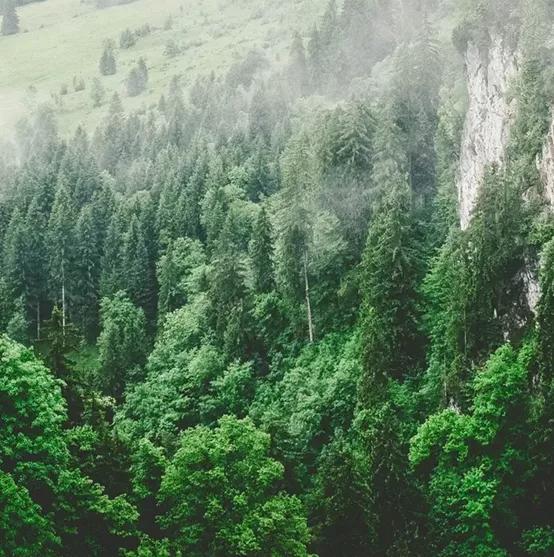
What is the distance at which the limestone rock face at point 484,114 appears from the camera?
2312 inches

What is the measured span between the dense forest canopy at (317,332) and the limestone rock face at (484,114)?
0.54m

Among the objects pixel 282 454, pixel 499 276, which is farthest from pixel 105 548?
pixel 499 276

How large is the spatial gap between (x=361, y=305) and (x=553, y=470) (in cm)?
2151

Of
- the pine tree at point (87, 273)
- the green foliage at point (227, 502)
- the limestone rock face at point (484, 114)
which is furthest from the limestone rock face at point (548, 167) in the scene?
the pine tree at point (87, 273)

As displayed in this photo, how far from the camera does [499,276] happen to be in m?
52.7

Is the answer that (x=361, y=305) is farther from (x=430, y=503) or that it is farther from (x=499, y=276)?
(x=430, y=503)

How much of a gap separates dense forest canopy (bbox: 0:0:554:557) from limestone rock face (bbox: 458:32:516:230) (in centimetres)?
54

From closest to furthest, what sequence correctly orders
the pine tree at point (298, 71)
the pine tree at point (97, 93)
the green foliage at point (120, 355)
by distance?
1. the green foliage at point (120, 355)
2. the pine tree at point (298, 71)
3. the pine tree at point (97, 93)

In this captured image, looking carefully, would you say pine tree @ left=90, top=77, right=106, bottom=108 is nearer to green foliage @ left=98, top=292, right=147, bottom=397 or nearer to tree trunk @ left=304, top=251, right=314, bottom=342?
green foliage @ left=98, top=292, right=147, bottom=397

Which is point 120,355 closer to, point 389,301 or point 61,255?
point 61,255

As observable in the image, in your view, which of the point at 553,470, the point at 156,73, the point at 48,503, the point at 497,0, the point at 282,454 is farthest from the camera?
the point at 156,73

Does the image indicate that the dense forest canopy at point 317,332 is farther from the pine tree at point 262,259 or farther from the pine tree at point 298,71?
the pine tree at point 298,71

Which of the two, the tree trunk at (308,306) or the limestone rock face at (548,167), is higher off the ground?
the limestone rock face at (548,167)

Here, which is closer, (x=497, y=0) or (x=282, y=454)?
(x=282, y=454)
